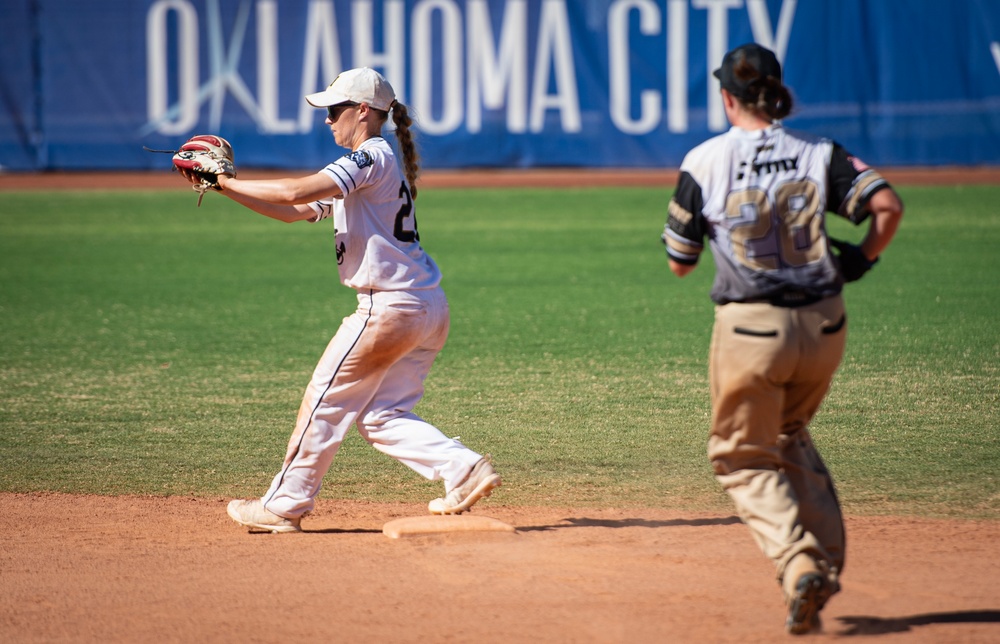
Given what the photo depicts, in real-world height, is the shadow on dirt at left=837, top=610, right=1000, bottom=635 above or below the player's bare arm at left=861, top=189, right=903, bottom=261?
below

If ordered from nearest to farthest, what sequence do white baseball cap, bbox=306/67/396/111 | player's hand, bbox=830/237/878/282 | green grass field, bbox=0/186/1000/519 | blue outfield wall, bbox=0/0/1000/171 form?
1. player's hand, bbox=830/237/878/282
2. white baseball cap, bbox=306/67/396/111
3. green grass field, bbox=0/186/1000/519
4. blue outfield wall, bbox=0/0/1000/171

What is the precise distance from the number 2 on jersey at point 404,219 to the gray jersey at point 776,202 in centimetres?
143

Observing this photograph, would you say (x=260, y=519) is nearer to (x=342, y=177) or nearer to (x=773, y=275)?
(x=342, y=177)

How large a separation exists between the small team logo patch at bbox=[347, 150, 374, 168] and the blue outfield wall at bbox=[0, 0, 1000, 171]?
16964 millimetres

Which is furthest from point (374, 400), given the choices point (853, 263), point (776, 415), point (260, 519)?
point (853, 263)

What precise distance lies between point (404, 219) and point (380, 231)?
12cm

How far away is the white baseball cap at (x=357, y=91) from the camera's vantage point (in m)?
4.63

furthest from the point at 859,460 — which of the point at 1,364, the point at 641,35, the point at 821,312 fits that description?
the point at 641,35

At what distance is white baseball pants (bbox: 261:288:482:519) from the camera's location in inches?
185

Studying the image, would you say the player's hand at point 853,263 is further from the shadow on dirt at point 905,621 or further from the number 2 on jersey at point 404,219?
the number 2 on jersey at point 404,219

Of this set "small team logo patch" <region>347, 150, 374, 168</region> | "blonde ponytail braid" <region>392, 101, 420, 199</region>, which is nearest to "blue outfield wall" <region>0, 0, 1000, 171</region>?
"blonde ponytail braid" <region>392, 101, 420, 199</region>

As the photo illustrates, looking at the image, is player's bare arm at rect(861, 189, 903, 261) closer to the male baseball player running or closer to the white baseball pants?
the male baseball player running

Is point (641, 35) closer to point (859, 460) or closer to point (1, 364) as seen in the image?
point (1, 364)

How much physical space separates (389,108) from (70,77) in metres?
19.2
